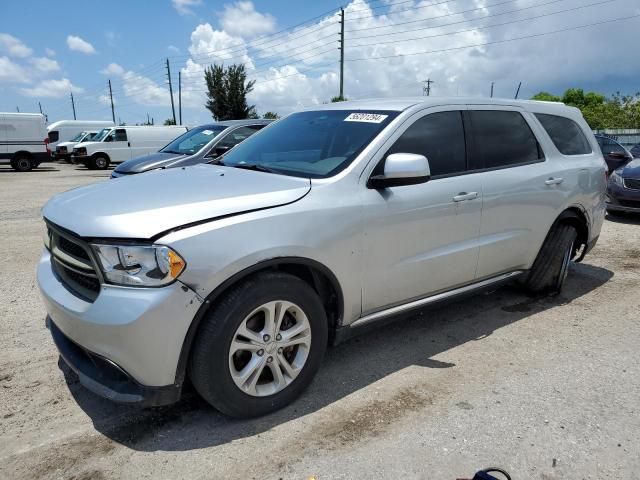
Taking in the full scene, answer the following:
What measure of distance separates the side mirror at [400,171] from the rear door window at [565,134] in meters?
2.00

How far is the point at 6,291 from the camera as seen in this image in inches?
189

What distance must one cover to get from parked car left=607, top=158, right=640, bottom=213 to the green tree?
35912 millimetres

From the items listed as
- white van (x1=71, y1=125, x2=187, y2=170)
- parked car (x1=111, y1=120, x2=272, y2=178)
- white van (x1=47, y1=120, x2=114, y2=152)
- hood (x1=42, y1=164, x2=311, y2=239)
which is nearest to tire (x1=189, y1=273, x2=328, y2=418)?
hood (x1=42, y1=164, x2=311, y2=239)

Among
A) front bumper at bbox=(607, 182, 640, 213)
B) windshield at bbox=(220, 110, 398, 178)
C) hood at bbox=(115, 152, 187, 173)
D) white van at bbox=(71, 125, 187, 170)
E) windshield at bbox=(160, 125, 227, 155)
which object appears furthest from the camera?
white van at bbox=(71, 125, 187, 170)

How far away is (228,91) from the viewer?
1649 inches

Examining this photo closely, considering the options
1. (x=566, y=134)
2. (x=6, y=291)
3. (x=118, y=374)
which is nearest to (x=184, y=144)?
(x=6, y=291)

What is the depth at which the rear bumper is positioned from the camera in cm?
240

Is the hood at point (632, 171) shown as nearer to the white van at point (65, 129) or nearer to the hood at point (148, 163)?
the hood at point (148, 163)

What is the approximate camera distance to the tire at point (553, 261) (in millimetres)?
4457

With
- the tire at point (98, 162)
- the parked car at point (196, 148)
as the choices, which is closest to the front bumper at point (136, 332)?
the parked car at point (196, 148)

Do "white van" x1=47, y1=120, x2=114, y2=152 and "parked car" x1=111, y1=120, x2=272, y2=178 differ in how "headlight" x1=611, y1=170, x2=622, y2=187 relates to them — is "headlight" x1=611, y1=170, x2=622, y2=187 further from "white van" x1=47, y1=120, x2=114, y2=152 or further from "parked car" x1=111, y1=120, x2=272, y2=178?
Result: "white van" x1=47, y1=120, x2=114, y2=152

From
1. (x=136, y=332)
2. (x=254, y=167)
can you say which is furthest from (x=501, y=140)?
(x=136, y=332)

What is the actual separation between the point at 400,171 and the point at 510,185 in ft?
4.43

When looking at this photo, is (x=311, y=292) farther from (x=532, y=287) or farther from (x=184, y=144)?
(x=184, y=144)
